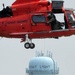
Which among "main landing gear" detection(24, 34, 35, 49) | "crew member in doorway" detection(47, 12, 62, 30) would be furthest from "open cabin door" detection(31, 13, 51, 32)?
"main landing gear" detection(24, 34, 35, 49)

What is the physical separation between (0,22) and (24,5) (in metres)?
2.69

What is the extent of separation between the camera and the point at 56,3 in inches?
2106

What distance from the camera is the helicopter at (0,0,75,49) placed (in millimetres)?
53938

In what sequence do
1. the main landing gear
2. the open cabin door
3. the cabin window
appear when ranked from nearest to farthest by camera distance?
the main landing gear
the open cabin door
the cabin window

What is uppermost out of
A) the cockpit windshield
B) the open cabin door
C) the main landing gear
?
the cockpit windshield

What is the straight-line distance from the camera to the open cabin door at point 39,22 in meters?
54.2

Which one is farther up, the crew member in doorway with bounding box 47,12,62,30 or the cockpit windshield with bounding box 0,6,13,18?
the cockpit windshield with bounding box 0,6,13,18

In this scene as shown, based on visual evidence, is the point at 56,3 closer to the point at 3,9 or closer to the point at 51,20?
the point at 51,20

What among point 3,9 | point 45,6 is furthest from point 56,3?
point 3,9

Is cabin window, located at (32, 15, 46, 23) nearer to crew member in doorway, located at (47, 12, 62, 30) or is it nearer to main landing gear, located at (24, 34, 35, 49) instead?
crew member in doorway, located at (47, 12, 62, 30)

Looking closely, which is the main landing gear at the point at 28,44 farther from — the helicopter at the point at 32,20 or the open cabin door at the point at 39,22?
the open cabin door at the point at 39,22

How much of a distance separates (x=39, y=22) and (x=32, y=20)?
2.09 ft

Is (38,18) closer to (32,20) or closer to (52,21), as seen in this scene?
(32,20)

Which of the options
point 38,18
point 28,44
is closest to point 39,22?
point 38,18
